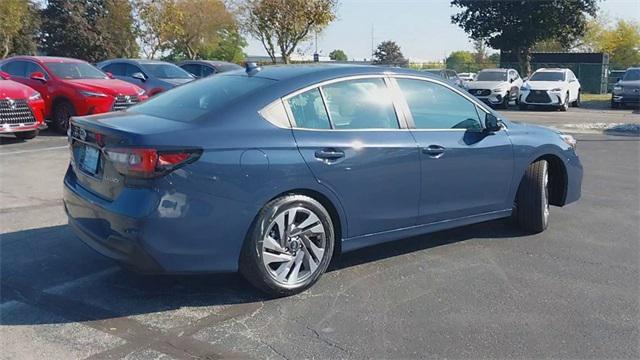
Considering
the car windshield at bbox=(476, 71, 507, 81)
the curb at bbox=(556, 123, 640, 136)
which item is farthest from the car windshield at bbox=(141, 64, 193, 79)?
the car windshield at bbox=(476, 71, 507, 81)

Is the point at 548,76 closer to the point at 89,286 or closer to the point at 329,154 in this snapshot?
the point at 329,154

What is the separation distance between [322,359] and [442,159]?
2120 mm

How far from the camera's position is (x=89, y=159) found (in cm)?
409

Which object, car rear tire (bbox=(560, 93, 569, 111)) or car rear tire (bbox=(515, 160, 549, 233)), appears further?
car rear tire (bbox=(560, 93, 569, 111))

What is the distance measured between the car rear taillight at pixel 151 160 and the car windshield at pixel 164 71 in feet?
40.6

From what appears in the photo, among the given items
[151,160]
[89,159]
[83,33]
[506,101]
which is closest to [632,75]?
[506,101]

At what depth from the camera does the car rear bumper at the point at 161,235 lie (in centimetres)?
357

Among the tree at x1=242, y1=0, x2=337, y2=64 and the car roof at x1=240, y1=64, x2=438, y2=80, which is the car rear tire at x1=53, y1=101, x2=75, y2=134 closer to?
the car roof at x1=240, y1=64, x2=438, y2=80

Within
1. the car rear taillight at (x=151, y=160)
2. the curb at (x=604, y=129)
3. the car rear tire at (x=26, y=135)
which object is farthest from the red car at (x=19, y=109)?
the curb at (x=604, y=129)

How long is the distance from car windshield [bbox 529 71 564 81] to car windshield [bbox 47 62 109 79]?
18361 millimetres

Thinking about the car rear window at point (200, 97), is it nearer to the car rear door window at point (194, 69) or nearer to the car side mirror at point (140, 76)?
the car side mirror at point (140, 76)

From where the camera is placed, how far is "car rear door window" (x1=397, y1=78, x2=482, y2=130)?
15.8ft

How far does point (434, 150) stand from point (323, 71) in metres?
1.08

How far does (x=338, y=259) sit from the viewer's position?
16.1ft
